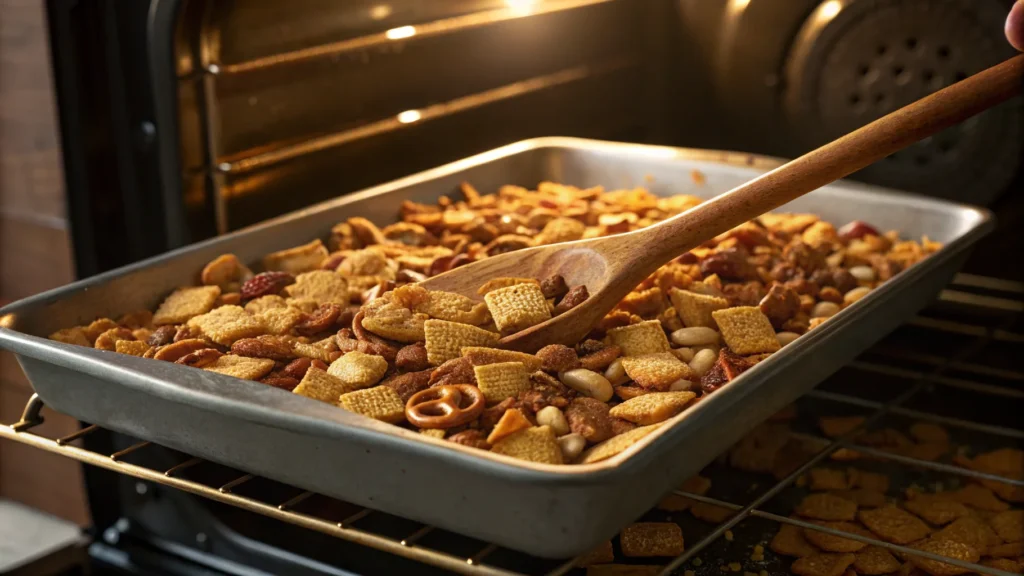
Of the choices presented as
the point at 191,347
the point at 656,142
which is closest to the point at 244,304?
the point at 191,347

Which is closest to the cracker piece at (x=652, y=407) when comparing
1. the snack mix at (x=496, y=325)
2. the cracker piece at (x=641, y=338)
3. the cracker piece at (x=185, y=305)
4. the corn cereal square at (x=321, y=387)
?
the snack mix at (x=496, y=325)

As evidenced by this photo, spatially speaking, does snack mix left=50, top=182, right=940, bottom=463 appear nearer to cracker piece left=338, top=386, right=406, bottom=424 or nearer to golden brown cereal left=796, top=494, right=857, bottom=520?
cracker piece left=338, top=386, right=406, bottom=424

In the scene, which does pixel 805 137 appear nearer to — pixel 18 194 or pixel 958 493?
pixel 958 493

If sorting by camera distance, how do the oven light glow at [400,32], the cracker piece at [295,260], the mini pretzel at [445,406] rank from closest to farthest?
the mini pretzel at [445,406] < the cracker piece at [295,260] < the oven light glow at [400,32]

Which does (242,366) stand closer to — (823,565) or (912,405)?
(823,565)

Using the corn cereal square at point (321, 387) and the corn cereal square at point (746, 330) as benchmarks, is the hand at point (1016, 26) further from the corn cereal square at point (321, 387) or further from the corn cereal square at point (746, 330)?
the corn cereal square at point (321, 387)

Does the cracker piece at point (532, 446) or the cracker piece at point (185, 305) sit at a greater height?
the cracker piece at point (532, 446)

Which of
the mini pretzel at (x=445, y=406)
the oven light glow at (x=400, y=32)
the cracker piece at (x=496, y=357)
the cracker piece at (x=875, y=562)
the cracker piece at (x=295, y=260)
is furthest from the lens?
the oven light glow at (x=400, y=32)

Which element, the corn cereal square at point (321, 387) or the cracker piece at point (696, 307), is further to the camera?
the cracker piece at point (696, 307)
